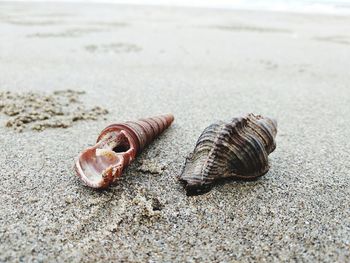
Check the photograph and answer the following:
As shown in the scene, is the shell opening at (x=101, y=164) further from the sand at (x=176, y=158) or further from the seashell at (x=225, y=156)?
the seashell at (x=225, y=156)

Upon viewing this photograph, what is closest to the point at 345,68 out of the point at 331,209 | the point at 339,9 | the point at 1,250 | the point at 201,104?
the point at 201,104

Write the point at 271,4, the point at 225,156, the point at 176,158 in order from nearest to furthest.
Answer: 1. the point at 225,156
2. the point at 176,158
3. the point at 271,4

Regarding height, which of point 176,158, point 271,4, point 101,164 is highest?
point 101,164

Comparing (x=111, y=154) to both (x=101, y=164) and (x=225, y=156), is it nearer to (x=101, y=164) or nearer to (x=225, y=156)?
(x=101, y=164)

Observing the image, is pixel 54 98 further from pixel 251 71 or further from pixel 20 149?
pixel 251 71

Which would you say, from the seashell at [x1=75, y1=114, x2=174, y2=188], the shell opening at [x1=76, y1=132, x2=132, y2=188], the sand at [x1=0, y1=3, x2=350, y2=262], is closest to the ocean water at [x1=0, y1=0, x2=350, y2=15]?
the sand at [x1=0, y1=3, x2=350, y2=262]

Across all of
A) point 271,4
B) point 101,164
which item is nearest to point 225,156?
point 101,164

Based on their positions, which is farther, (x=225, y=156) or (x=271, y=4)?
(x=271, y=4)
